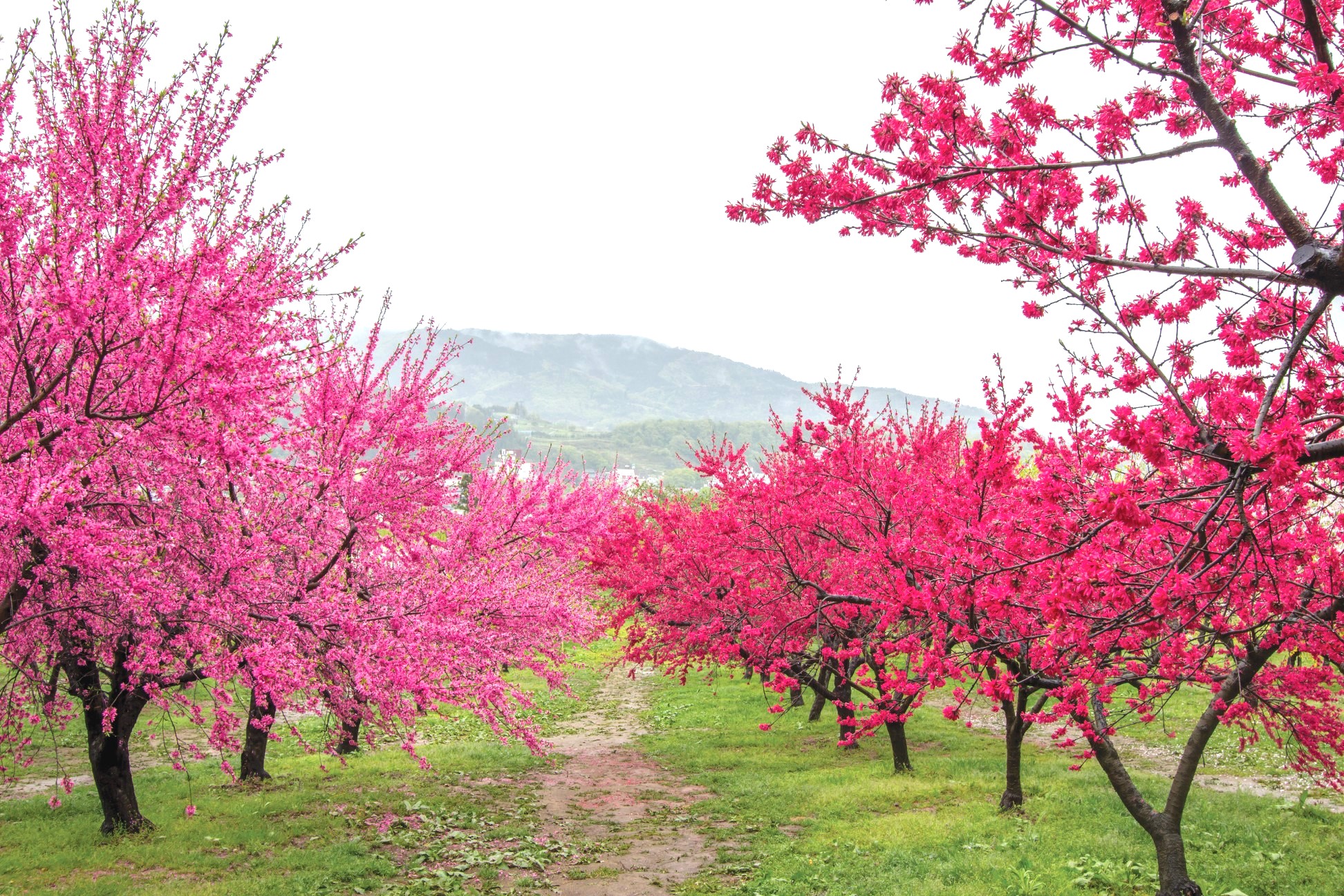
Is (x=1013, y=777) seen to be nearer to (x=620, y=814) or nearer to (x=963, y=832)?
(x=963, y=832)

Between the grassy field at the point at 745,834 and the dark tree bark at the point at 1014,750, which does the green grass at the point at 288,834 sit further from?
the dark tree bark at the point at 1014,750

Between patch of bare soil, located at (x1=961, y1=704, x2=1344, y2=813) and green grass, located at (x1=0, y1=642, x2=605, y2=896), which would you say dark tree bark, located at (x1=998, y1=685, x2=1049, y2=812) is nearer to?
patch of bare soil, located at (x1=961, y1=704, x2=1344, y2=813)

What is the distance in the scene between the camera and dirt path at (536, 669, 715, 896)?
31.8 feet

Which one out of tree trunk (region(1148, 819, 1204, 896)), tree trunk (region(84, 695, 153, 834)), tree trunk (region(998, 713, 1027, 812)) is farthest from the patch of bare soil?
tree trunk (region(84, 695, 153, 834))

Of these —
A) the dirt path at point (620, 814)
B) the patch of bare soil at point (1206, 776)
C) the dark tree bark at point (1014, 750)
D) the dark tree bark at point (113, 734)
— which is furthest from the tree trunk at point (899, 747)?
the dark tree bark at point (113, 734)

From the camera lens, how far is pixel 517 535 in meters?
17.4

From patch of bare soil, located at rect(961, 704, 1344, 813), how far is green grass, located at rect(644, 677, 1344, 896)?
0.74m

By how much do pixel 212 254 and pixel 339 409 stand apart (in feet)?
18.2

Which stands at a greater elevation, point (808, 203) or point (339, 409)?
point (808, 203)

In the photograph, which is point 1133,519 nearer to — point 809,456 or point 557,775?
point 809,456

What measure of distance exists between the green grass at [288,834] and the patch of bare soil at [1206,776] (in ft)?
27.3

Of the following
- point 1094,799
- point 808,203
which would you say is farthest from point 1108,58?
point 1094,799

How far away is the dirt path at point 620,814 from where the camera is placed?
9.69m

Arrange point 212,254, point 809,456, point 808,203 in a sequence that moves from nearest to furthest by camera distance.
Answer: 1. point 808,203
2. point 212,254
3. point 809,456
